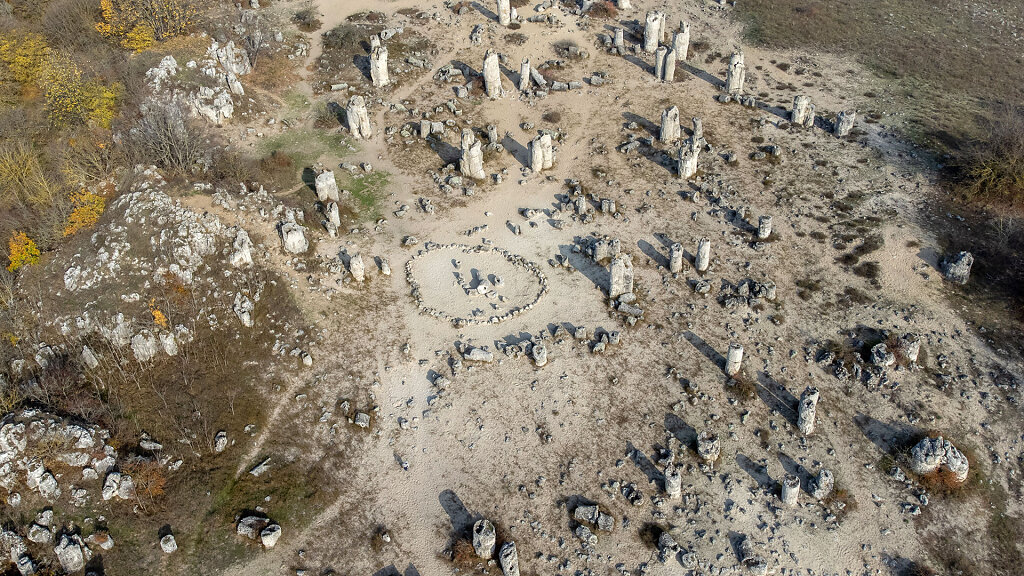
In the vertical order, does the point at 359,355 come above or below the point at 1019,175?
below

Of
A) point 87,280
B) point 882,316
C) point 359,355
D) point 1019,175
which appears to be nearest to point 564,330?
point 359,355

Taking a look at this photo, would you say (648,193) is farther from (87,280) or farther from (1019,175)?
(87,280)

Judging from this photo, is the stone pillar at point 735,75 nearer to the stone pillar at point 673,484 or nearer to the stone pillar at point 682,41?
the stone pillar at point 682,41

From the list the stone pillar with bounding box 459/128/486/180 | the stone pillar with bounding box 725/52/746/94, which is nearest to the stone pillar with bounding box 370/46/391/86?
the stone pillar with bounding box 459/128/486/180

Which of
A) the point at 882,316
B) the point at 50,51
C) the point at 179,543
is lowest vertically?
the point at 179,543

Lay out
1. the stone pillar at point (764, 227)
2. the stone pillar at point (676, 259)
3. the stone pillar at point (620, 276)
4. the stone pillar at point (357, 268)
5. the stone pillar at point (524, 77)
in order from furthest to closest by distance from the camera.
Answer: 1. the stone pillar at point (524, 77)
2. the stone pillar at point (764, 227)
3. the stone pillar at point (676, 259)
4. the stone pillar at point (357, 268)
5. the stone pillar at point (620, 276)

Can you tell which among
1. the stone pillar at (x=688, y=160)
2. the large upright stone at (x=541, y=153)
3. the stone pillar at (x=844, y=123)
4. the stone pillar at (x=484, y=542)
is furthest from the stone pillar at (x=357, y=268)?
the stone pillar at (x=844, y=123)
